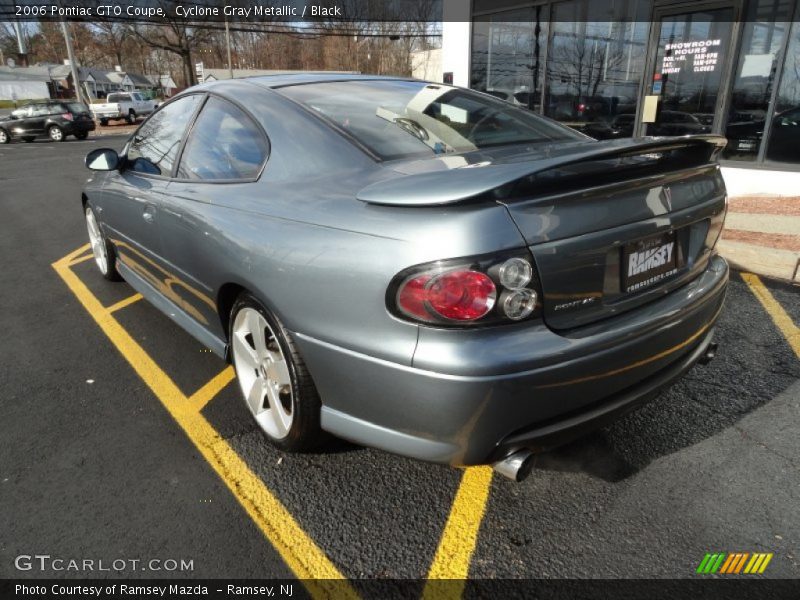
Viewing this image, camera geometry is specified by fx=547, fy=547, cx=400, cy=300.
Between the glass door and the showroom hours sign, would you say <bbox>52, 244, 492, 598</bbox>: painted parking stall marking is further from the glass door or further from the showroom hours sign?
the showroom hours sign

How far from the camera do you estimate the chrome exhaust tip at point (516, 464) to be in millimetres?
1740

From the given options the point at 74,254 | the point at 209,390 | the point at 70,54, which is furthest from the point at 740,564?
the point at 70,54

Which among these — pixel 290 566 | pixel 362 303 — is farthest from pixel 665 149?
pixel 290 566

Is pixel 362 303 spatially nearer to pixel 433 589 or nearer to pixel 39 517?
pixel 433 589

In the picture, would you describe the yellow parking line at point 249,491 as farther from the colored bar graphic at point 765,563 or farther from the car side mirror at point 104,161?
the colored bar graphic at point 765,563

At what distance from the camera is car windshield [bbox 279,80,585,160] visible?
2.26 metres

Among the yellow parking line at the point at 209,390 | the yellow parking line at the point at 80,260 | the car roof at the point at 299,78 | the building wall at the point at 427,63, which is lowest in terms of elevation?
the yellow parking line at the point at 80,260

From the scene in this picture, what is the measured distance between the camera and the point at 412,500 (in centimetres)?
218

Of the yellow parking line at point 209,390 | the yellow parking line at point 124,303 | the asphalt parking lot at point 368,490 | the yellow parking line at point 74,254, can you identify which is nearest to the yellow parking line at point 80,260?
the yellow parking line at point 74,254

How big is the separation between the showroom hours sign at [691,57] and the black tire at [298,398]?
8.36 metres

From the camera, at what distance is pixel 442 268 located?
63.2 inches

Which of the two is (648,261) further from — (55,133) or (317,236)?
(55,133)

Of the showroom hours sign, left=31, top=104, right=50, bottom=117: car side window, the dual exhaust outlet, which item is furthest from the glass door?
left=31, top=104, right=50, bottom=117: car side window

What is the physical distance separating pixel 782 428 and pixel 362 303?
216cm
